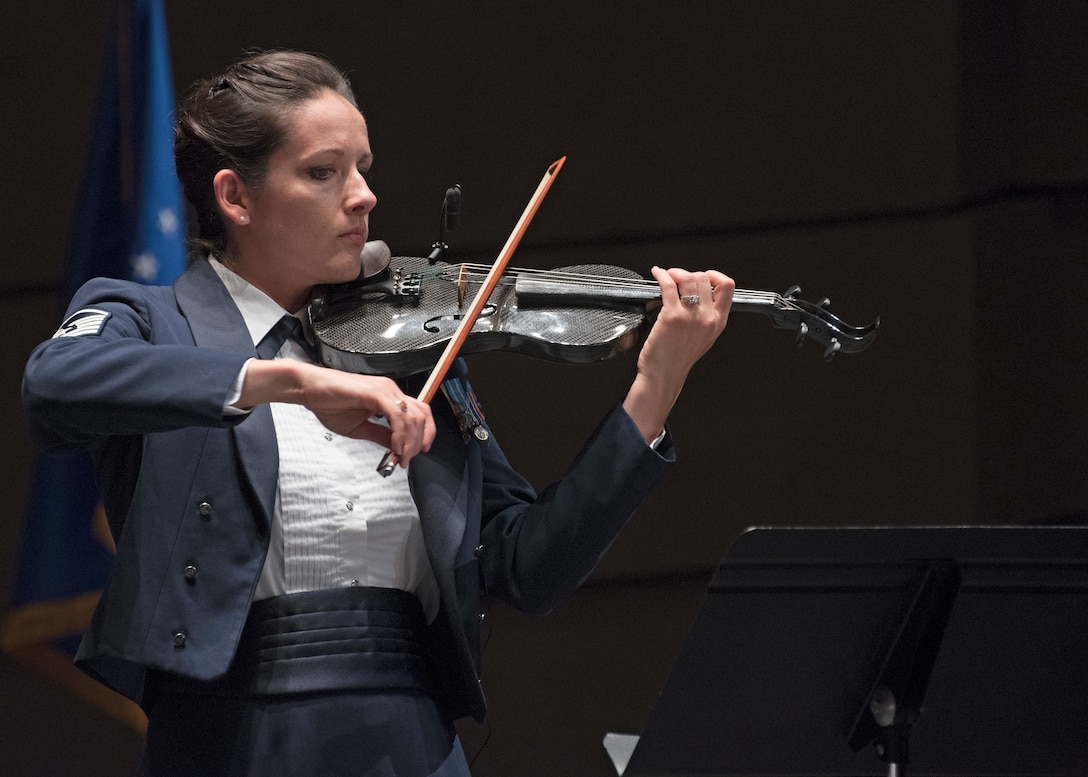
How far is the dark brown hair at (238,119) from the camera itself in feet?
4.08

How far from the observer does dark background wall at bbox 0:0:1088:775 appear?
246cm

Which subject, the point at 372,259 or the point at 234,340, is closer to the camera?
the point at 234,340

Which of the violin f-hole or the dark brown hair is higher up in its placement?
the dark brown hair

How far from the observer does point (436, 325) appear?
1.27 m

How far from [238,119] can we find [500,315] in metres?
0.34

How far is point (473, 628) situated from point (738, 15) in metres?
1.71

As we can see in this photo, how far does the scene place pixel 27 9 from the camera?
2529mm

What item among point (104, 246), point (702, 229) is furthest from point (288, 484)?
point (702, 229)

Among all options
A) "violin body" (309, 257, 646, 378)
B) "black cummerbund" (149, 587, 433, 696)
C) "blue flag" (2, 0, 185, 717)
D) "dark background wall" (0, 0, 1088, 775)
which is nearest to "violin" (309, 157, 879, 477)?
"violin body" (309, 257, 646, 378)

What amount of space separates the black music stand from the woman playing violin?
0.55 feet

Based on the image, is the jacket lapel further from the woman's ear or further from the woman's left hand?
the woman's left hand

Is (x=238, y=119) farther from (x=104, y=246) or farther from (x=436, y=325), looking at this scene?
(x=104, y=246)

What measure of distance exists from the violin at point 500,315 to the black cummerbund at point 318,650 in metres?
0.25

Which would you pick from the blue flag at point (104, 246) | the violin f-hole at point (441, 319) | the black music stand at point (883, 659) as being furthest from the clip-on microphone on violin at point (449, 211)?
the blue flag at point (104, 246)
